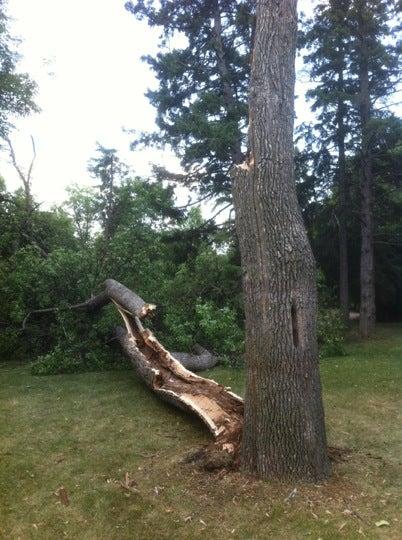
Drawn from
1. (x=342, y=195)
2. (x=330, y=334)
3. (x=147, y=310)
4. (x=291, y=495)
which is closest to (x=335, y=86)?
(x=342, y=195)

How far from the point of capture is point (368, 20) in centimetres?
1270

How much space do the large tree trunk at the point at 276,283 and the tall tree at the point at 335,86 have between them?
9.49m

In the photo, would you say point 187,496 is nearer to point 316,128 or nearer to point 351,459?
point 351,459

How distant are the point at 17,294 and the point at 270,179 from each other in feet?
24.4

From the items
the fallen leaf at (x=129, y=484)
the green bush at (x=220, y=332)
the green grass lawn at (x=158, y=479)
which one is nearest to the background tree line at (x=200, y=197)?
the green bush at (x=220, y=332)

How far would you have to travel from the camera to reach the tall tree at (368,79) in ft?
41.9

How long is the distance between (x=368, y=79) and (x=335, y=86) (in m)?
1.00

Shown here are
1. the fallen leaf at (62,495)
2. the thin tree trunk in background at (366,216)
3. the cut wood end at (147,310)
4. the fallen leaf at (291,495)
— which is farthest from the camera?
the thin tree trunk in background at (366,216)

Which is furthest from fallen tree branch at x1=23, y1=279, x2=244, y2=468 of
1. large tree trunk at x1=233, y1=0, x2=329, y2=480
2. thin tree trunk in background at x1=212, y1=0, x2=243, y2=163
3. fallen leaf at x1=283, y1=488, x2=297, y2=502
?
thin tree trunk in background at x1=212, y1=0, x2=243, y2=163

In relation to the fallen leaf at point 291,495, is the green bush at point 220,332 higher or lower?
higher

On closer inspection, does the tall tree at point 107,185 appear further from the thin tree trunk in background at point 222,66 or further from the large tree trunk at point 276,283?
the large tree trunk at point 276,283

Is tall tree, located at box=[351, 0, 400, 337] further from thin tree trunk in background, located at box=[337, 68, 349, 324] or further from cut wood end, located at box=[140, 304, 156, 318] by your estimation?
cut wood end, located at box=[140, 304, 156, 318]

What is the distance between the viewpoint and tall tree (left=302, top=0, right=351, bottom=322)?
12891 mm

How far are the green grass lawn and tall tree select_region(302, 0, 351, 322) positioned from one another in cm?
818
